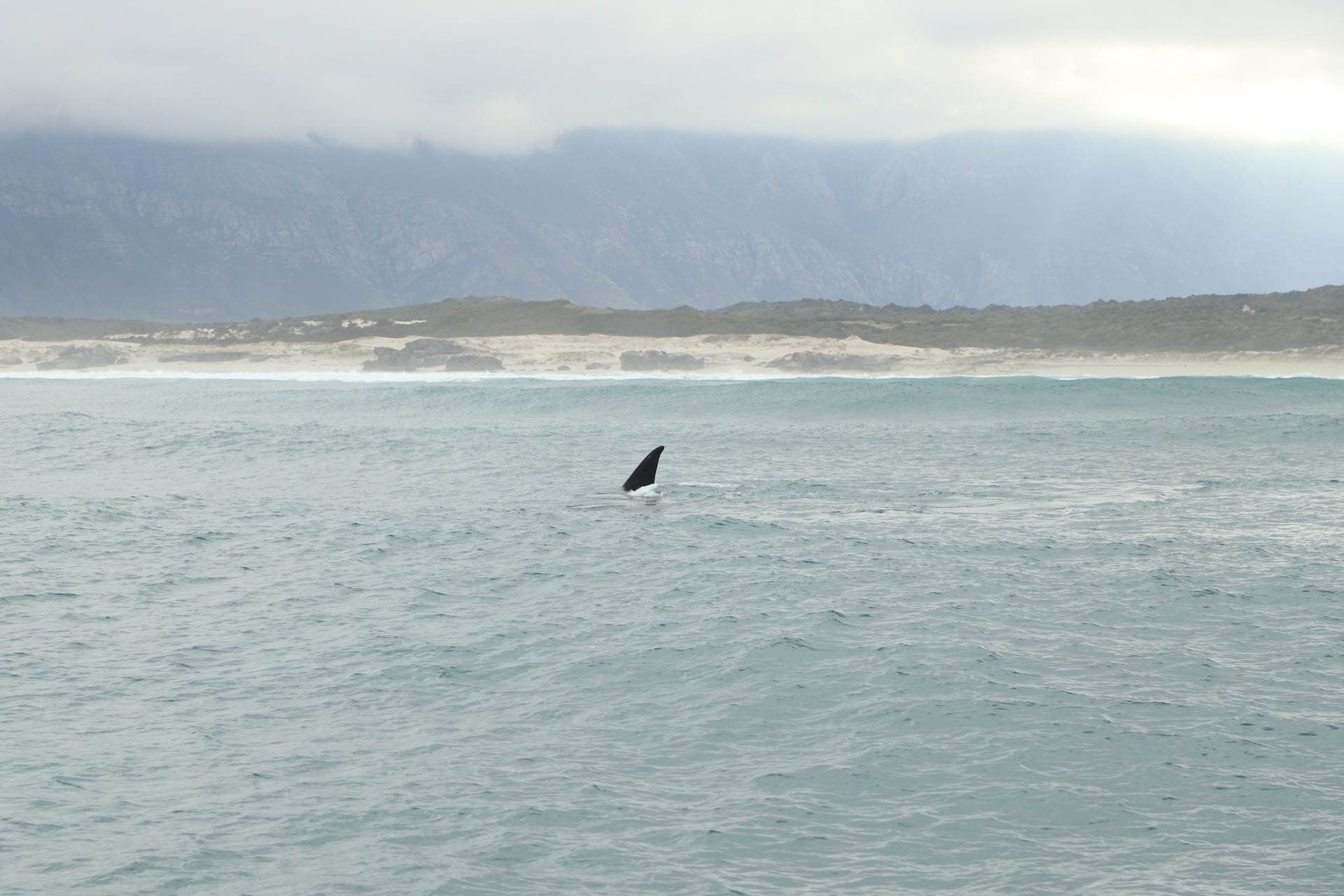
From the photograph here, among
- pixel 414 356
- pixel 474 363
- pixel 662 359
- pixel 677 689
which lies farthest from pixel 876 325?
pixel 677 689

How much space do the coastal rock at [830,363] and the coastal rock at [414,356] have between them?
29.3m

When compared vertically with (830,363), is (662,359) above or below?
above

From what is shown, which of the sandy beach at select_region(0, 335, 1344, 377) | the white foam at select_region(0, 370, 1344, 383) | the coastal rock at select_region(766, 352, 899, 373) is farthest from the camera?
the coastal rock at select_region(766, 352, 899, 373)

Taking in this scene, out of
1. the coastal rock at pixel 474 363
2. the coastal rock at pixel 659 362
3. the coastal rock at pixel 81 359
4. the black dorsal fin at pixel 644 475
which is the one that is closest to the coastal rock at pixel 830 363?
the coastal rock at pixel 659 362

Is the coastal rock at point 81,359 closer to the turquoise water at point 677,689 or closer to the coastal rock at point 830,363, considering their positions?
the coastal rock at point 830,363

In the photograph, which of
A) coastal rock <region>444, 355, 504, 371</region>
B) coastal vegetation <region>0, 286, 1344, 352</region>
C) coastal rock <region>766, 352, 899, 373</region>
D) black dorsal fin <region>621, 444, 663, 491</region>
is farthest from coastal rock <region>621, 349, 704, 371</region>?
black dorsal fin <region>621, 444, 663, 491</region>

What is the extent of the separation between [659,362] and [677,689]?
81329mm

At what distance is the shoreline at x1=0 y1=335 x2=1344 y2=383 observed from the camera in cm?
8381

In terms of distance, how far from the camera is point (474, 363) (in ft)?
324

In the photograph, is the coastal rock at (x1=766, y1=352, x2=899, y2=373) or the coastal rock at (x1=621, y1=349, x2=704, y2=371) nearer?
the coastal rock at (x1=766, y1=352, x2=899, y2=373)

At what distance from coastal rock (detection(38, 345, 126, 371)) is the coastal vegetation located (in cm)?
784

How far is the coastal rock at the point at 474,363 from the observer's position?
98.1 metres

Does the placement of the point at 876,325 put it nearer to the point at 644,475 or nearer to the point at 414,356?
the point at 414,356

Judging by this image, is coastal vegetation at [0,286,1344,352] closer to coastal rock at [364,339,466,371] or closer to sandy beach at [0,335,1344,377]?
sandy beach at [0,335,1344,377]
